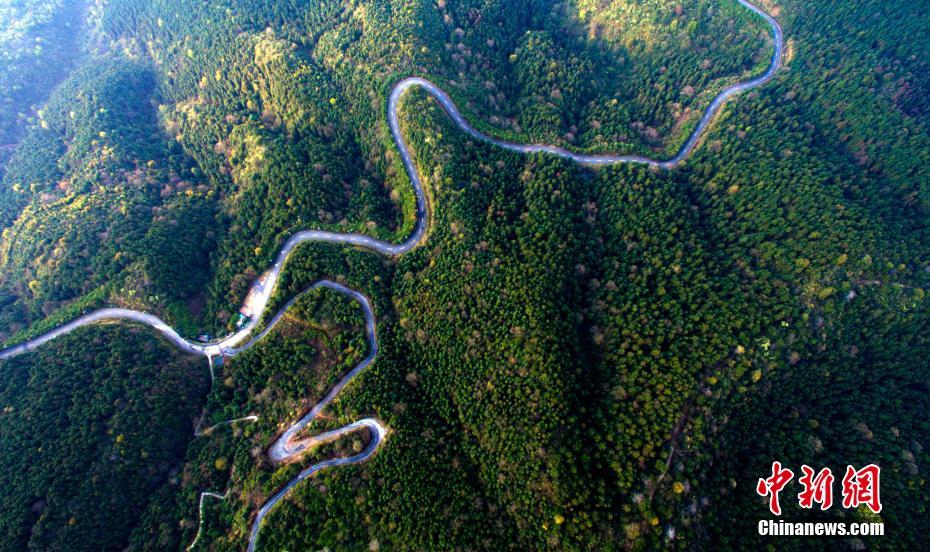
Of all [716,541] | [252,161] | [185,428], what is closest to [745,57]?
[716,541]

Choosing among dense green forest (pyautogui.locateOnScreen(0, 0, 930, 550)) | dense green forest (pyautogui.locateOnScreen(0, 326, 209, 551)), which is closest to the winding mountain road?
dense green forest (pyautogui.locateOnScreen(0, 0, 930, 550))

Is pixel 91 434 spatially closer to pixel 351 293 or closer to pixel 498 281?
pixel 351 293

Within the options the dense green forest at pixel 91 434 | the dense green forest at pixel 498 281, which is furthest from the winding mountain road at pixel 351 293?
the dense green forest at pixel 91 434

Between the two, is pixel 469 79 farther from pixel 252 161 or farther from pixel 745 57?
pixel 745 57

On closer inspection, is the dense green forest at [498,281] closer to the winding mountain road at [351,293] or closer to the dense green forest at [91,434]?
the dense green forest at [91,434]

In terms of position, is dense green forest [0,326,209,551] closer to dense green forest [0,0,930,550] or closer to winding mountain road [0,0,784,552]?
dense green forest [0,0,930,550]

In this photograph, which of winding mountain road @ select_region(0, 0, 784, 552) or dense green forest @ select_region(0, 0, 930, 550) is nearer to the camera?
dense green forest @ select_region(0, 0, 930, 550)
